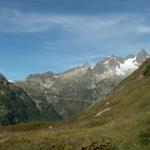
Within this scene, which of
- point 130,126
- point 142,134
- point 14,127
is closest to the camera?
point 142,134

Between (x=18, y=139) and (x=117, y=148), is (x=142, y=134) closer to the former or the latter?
(x=117, y=148)

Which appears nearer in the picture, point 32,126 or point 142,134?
point 142,134

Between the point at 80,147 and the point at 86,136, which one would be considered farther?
the point at 86,136

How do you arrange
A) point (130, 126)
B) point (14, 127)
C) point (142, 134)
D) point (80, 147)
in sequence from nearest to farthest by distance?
point (80, 147) < point (142, 134) < point (130, 126) < point (14, 127)

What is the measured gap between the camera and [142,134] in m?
36.0

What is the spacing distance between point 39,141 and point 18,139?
320 centimetres

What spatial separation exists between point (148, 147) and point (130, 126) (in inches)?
212

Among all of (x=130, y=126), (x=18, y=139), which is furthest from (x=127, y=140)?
(x=18, y=139)

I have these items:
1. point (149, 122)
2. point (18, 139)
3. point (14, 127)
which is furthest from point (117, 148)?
point (14, 127)

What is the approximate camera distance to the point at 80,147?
1312 inches

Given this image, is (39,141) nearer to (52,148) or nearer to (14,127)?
(52,148)

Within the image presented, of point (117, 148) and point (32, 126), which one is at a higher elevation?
point (32, 126)

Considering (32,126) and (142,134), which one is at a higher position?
(32,126)

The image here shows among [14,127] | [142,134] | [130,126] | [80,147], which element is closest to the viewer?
[80,147]
